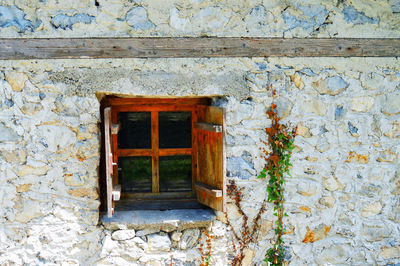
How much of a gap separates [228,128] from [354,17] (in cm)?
158

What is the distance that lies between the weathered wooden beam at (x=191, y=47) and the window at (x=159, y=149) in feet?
1.77

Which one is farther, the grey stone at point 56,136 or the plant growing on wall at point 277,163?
the plant growing on wall at point 277,163

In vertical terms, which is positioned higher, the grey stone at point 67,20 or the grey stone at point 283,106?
the grey stone at point 67,20

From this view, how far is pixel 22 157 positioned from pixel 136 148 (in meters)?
1.06

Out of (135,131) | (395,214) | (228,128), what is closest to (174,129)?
(135,131)

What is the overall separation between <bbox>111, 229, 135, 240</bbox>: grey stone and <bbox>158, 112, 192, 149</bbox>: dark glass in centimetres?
90

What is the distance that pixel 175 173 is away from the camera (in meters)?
3.81

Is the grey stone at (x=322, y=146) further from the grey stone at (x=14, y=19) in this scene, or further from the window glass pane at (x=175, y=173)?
the grey stone at (x=14, y=19)

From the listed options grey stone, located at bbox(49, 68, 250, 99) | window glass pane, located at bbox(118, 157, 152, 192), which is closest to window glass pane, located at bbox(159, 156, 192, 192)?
window glass pane, located at bbox(118, 157, 152, 192)

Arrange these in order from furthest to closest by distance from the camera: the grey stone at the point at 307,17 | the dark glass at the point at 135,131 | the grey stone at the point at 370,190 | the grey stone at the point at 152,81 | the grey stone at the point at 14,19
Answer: the dark glass at the point at 135,131 → the grey stone at the point at 370,190 → the grey stone at the point at 307,17 → the grey stone at the point at 152,81 → the grey stone at the point at 14,19

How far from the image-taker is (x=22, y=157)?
3.21 meters

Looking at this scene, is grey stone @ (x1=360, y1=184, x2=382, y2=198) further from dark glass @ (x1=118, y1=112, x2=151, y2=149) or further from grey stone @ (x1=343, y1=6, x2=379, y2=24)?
dark glass @ (x1=118, y1=112, x2=151, y2=149)

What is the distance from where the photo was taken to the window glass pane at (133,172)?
375 centimetres

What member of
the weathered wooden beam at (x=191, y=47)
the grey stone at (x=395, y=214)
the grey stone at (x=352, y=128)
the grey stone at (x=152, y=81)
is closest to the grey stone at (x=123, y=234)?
the grey stone at (x=152, y=81)
